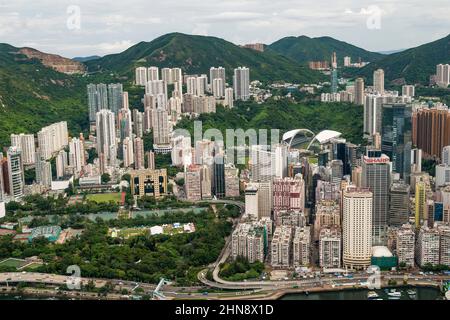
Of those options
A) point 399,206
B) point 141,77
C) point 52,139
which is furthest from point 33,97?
point 399,206

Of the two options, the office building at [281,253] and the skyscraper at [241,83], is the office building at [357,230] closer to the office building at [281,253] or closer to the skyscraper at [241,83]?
the office building at [281,253]

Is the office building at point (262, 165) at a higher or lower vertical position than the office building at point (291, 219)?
higher

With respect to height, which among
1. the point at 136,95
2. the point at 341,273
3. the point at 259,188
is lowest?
the point at 341,273

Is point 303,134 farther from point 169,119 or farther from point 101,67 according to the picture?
point 101,67

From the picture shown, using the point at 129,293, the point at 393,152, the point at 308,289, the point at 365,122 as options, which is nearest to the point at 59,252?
the point at 129,293

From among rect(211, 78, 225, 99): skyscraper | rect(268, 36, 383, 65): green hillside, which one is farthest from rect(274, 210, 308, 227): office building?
rect(268, 36, 383, 65): green hillside

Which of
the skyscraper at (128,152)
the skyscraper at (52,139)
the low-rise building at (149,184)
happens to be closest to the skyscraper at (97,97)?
the skyscraper at (52,139)

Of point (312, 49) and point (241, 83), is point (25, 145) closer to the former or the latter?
point (241, 83)
